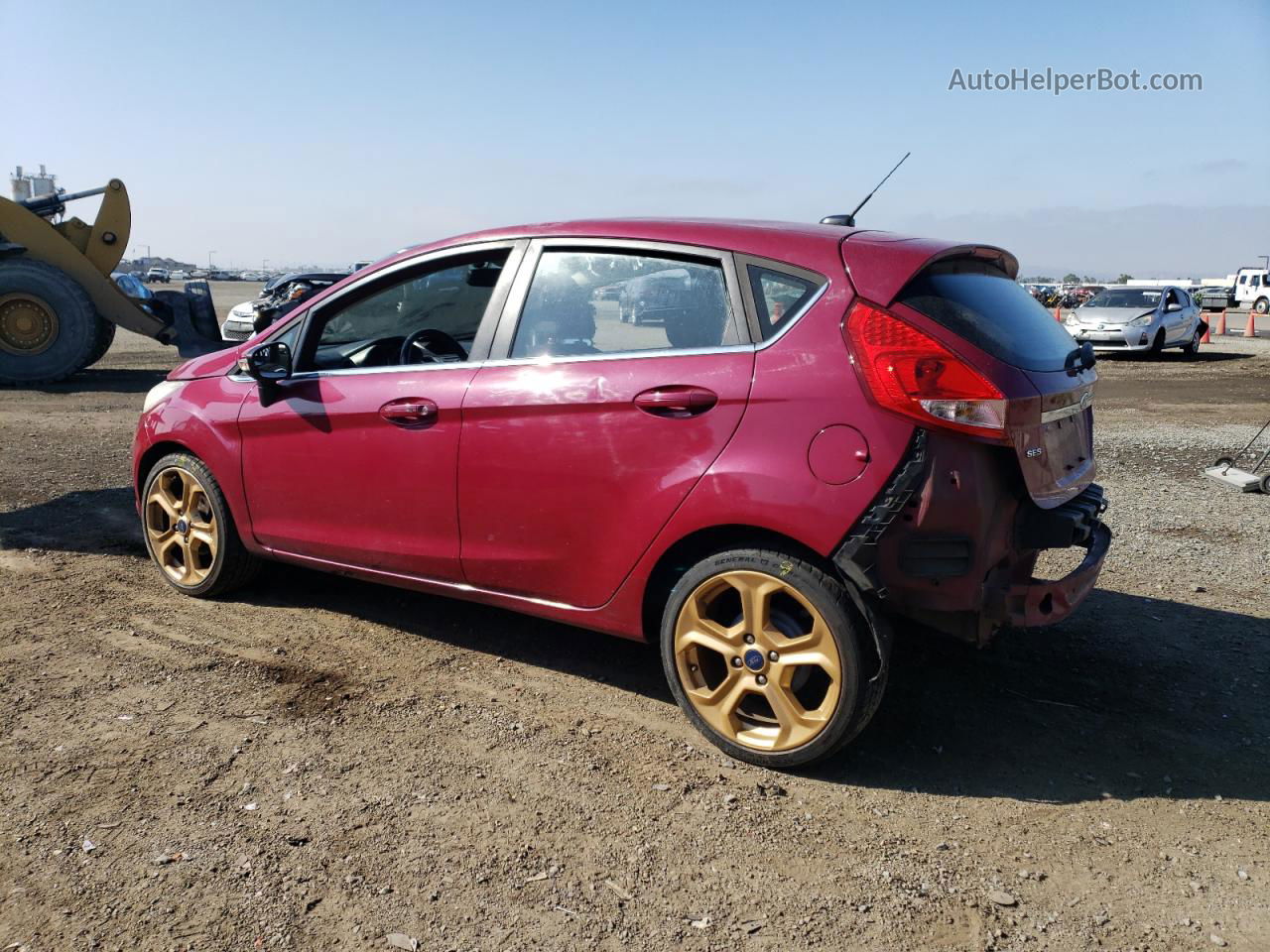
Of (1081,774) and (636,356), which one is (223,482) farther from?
(1081,774)

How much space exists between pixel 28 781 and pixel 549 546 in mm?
1834

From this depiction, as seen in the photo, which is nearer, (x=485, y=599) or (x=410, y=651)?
(x=485, y=599)

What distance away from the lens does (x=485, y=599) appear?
4.17 metres

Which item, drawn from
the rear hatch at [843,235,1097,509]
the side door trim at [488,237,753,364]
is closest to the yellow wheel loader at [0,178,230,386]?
the side door trim at [488,237,753,364]

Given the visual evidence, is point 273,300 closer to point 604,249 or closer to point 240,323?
point 240,323

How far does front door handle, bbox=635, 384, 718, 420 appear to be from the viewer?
347cm

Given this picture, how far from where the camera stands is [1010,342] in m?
3.48

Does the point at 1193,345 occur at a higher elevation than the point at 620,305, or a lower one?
lower

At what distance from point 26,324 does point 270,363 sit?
11661 millimetres

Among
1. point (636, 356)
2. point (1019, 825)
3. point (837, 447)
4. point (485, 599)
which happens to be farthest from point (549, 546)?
point (1019, 825)

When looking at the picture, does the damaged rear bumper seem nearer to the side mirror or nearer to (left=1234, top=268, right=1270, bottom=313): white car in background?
the side mirror

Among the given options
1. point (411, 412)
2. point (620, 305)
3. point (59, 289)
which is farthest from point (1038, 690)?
point (59, 289)

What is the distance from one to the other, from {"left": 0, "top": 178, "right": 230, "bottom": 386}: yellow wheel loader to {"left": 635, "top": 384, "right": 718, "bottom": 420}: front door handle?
1315 centimetres

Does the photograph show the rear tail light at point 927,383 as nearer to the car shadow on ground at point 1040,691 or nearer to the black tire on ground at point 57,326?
the car shadow on ground at point 1040,691
